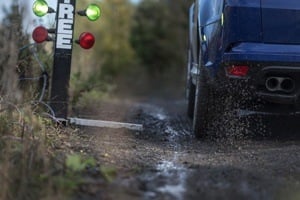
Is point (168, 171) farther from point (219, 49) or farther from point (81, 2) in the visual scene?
point (81, 2)

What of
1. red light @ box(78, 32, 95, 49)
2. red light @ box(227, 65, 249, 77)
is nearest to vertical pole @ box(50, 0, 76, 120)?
red light @ box(78, 32, 95, 49)

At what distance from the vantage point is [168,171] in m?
5.13

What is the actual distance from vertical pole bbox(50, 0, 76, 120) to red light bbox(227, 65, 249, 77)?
6.81 feet

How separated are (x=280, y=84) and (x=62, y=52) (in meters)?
2.55

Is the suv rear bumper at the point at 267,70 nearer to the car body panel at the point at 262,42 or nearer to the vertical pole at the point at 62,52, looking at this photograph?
the car body panel at the point at 262,42

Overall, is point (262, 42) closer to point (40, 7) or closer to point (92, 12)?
point (92, 12)

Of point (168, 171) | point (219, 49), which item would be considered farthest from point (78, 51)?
point (168, 171)

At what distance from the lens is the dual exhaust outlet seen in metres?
6.22

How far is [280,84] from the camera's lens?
20.5 ft

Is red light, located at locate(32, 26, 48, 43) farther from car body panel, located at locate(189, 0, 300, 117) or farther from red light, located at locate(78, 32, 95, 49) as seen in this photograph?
car body panel, located at locate(189, 0, 300, 117)

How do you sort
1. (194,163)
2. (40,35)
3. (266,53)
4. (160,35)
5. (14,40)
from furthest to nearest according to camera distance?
(160,35) → (40,35) → (14,40) → (266,53) → (194,163)

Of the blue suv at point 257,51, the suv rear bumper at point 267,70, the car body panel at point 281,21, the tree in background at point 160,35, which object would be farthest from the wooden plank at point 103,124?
the tree in background at point 160,35

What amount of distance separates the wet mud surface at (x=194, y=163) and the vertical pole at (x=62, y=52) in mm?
470

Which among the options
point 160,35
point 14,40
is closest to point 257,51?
point 14,40
